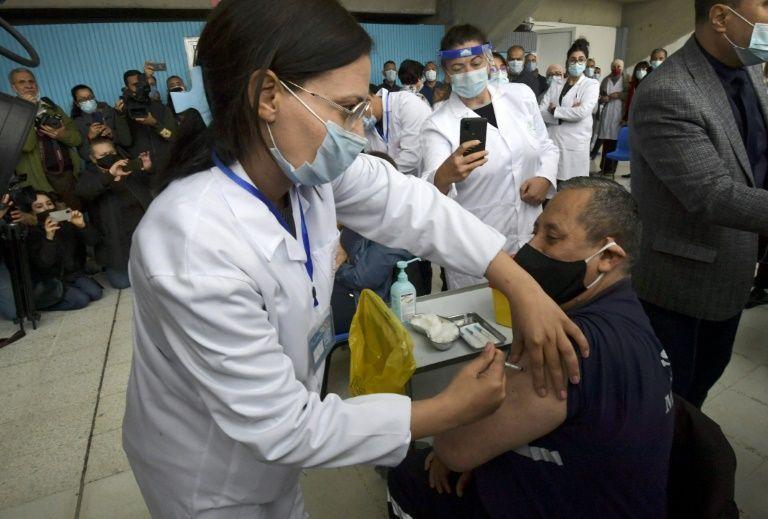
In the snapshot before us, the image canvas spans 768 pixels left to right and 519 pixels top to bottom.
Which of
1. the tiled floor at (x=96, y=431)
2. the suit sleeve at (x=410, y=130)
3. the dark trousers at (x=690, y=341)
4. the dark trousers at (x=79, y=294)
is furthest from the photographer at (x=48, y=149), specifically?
→ the dark trousers at (x=690, y=341)

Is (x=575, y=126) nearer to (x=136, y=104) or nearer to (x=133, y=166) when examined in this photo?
(x=133, y=166)

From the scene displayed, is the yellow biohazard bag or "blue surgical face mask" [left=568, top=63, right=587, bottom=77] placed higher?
"blue surgical face mask" [left=568, top=63, right=587, bottom=77]

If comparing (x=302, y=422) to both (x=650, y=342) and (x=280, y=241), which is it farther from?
(x=650, y=342)

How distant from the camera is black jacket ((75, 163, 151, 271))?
13.4 ft

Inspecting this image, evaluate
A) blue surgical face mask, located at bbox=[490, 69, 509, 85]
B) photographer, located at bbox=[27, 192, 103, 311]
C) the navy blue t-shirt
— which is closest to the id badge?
the navy blue t-shirt

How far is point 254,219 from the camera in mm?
751

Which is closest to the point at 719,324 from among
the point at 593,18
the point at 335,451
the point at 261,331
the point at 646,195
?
the point at 646,195

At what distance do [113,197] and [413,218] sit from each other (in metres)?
3.95

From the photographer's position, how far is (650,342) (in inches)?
38.5

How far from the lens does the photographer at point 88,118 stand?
476 cm

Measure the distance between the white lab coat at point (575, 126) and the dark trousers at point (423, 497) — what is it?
4028 millimetres

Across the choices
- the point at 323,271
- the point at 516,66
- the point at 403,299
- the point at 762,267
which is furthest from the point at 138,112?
the point at 516,66

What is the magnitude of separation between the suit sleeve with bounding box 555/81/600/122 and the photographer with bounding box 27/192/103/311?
4.41 metres

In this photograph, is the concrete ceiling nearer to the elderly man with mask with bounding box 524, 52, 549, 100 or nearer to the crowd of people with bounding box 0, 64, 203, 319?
the crowd of people with bounding box 0, 64, 203, 319
